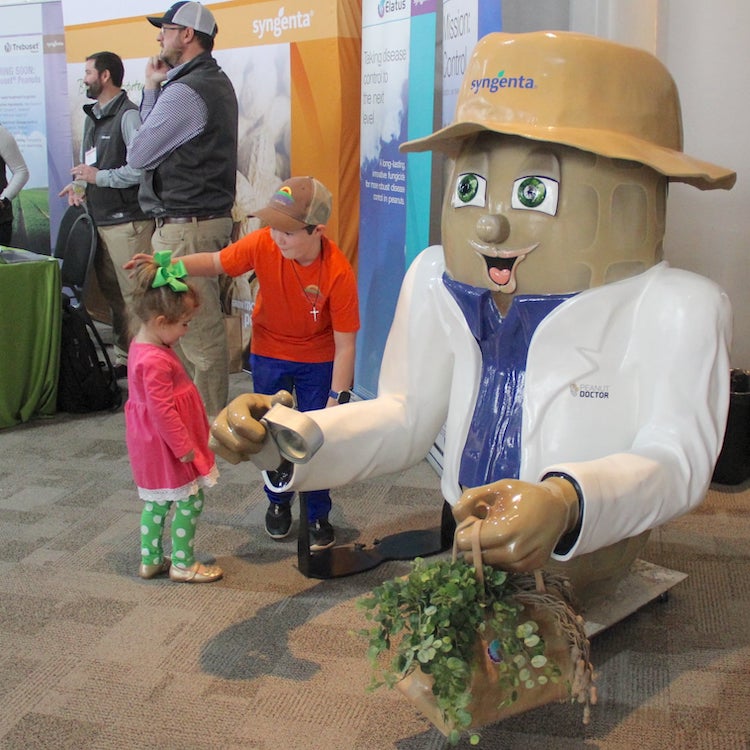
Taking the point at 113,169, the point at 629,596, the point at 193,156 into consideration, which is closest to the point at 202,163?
the point at 193,156

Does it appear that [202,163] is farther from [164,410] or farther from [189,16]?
[164,410]

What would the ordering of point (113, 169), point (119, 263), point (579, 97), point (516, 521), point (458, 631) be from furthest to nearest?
1. point (119, 263)
2. point (113, 169)
3. point (579, 97)
4. point (458, 631)
5. point (516, 521)

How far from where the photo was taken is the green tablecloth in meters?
3.98

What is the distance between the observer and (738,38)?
10.7ft

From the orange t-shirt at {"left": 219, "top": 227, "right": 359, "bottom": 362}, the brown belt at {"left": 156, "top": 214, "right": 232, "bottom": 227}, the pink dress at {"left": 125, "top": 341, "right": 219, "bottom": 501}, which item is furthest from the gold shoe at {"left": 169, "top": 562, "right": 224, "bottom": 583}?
the brown belt at {"left": 156, "top": 214, "right": 232, "bottom": 227}

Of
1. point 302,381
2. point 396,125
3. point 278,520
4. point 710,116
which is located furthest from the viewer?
point 396,125

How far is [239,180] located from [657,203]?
3.34m

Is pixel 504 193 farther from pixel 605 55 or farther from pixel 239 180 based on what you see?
pixel 239 180

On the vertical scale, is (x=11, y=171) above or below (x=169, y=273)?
above

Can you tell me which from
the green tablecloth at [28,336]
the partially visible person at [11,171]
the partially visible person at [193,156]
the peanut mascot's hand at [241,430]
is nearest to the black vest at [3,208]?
the partially visible person at [11,171]

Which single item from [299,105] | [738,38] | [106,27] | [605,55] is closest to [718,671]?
[605,55]

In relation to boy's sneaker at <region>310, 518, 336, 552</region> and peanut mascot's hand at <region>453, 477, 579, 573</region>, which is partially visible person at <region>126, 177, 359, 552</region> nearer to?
boy's sneaker at <region>310, 518, 336, 552</region>

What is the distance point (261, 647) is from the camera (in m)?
2.30

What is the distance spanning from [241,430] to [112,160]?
3401mm
